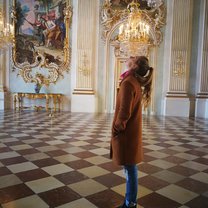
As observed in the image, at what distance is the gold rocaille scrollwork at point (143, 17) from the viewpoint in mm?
11249

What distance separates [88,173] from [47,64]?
9206 millimetres

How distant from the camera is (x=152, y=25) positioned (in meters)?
11.3

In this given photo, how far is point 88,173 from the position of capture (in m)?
3.50

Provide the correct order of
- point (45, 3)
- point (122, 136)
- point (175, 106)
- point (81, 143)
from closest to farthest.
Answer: point (122, 136)
point (81, 143)
point (175, 106)
point (45, 3)

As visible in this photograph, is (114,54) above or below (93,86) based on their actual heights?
above

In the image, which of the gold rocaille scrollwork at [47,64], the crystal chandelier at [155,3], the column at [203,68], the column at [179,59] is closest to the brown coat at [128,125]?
the column at [179,59]

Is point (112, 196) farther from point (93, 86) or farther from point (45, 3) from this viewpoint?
point (45, 3)

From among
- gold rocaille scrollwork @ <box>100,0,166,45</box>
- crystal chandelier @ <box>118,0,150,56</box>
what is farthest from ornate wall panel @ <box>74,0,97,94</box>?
crystal chandelier @ <box>118,0,150,56</box>

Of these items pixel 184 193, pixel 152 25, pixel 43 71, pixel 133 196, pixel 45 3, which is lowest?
pixel 184 193

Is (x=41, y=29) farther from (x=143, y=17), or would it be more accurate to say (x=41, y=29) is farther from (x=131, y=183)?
(x=131, y=183)

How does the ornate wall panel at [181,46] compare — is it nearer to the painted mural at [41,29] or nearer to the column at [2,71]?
the painted mural at [41,29]

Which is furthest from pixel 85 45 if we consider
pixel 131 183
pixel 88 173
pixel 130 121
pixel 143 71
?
pixel 131 183

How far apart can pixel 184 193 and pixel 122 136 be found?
131 centimetres

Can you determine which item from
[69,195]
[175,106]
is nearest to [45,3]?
[175,106]
